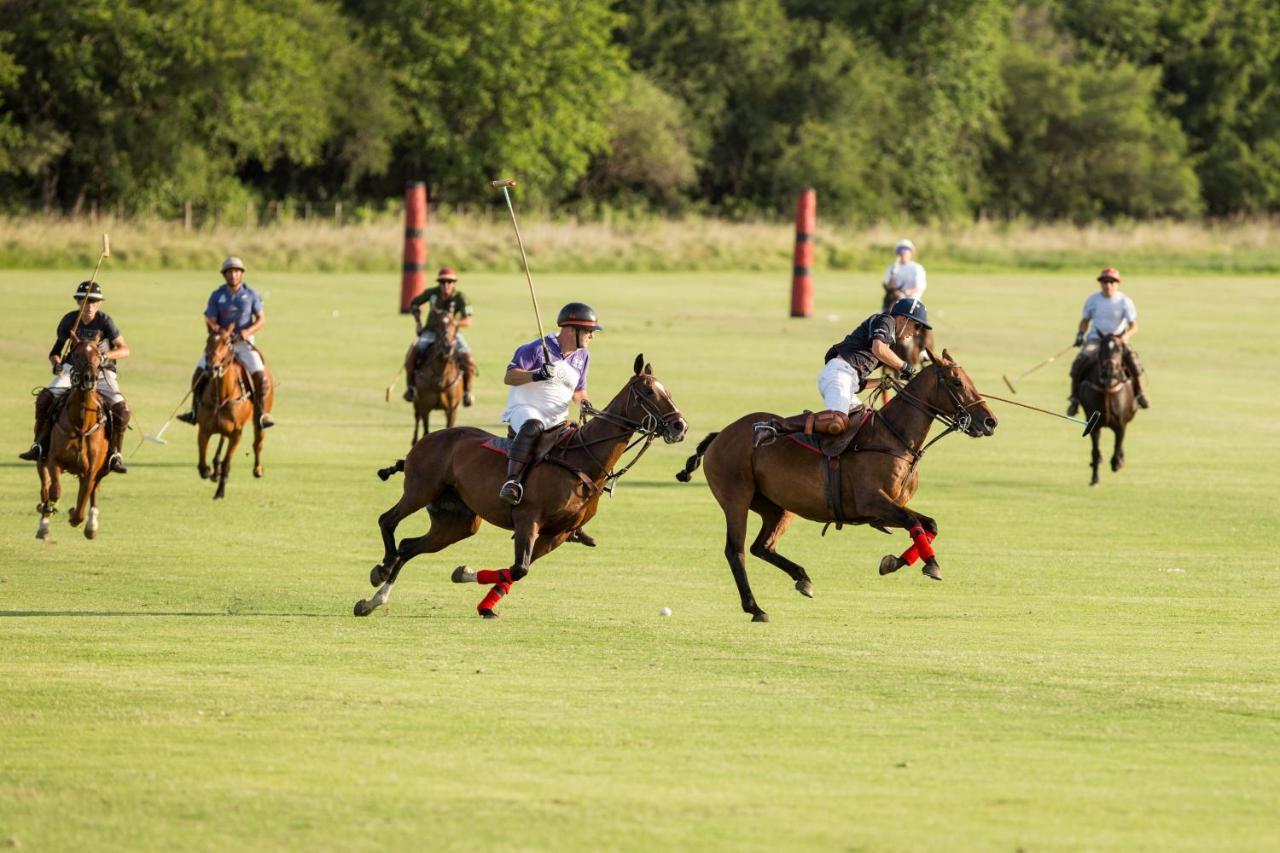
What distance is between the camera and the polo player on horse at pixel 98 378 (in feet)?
67.9

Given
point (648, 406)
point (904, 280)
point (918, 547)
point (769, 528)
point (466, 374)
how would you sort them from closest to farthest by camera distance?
1. point (918, 547)
2. point (648, 406)
3. point (769, 528)
4. point (466, 374)
5. point (904, 280)

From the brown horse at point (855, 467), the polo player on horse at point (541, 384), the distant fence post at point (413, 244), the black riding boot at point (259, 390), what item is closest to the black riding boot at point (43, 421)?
the black riding boot at point (259, 390)

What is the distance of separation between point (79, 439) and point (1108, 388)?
13.7 m

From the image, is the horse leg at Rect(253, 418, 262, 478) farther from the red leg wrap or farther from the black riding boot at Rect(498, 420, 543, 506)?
the red leg wrap

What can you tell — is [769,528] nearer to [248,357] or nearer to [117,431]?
[117,431]

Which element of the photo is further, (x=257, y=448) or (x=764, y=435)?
(x=257, y=448)

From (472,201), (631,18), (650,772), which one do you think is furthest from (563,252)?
(650,772)

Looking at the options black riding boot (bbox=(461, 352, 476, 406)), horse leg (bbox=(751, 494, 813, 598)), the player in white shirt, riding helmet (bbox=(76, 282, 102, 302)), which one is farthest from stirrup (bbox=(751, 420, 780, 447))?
the player in white shirt

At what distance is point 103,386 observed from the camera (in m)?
21.0

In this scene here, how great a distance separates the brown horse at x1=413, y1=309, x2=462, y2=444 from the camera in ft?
94.8

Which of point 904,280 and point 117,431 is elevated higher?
point 904,280

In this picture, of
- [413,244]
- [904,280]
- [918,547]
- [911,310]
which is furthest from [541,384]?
[413,244]

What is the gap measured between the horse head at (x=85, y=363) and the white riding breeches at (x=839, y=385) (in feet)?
24.5

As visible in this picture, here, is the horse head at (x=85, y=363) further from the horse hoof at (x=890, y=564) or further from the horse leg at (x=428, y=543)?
the horse hoof at (x=890, y=564)
